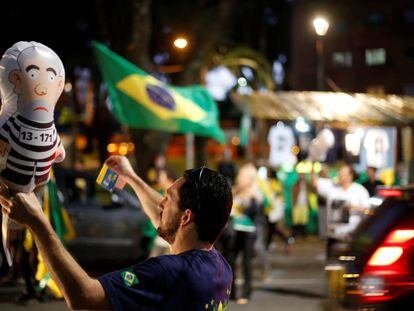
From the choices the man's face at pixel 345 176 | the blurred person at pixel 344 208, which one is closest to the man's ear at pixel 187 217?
the blurred person at pixel 344 208

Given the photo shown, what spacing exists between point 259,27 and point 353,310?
1524 inches

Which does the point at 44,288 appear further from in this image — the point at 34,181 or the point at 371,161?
the point at 371,161

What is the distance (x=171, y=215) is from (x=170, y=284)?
12.9 inches

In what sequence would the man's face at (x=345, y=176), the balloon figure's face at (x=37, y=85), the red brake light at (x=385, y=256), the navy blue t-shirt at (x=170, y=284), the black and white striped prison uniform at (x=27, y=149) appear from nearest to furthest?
1. the navy blue t-shirt at (x=170, y=284)
2. the black and white striped prison uniform at (x=27, y=149)
3. the balloon figure's face at (x=37, y=85)
4. the red brake light at (x=385, y=256)
5. the man's face at (x=345, y=176)

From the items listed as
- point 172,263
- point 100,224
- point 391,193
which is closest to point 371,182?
point 100,224

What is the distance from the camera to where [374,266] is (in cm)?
566

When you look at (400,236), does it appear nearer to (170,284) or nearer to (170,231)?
(170,231)

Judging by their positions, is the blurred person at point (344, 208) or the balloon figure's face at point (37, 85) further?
the blurred person at point (344, 208)

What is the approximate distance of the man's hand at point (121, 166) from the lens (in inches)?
159

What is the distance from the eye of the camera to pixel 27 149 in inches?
148

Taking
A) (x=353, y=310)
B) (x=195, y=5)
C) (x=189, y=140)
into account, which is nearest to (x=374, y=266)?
(x=353, y=310)

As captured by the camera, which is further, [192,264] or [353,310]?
[353,310]

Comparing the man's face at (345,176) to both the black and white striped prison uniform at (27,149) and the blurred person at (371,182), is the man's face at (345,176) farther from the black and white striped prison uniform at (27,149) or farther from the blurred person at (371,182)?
the black and white striped prison uniform at (27,149)

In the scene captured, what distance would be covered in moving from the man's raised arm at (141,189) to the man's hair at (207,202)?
76 centimetres
